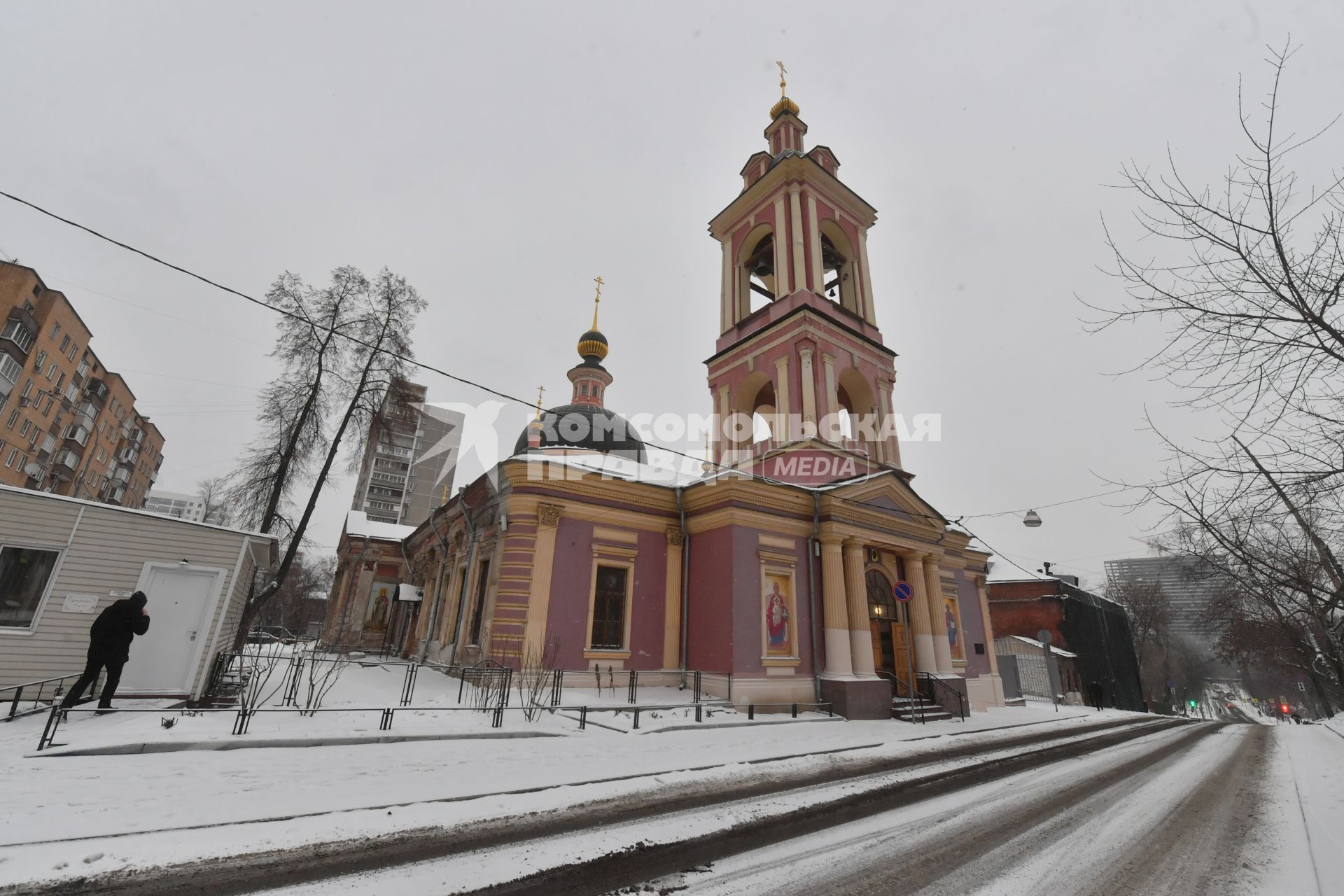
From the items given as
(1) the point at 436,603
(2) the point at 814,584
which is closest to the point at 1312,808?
(2) the point at 814,584

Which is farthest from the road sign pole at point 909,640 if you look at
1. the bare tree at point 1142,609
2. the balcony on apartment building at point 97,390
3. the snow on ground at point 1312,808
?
the balcony on apartment building at point 97,390

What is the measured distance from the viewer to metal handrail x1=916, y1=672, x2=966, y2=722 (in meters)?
15.3

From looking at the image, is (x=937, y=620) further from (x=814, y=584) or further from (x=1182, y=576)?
(x=1182, y=576)

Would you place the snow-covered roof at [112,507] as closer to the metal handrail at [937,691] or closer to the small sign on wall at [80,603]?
the small sign on wall at [80,603]

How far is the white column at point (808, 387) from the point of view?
717 inches

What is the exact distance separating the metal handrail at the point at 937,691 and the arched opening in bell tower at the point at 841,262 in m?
13.5

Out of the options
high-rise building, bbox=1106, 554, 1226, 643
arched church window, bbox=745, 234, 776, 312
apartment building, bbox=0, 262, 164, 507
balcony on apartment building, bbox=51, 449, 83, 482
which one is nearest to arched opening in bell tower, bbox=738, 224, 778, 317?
arched church window, bbox=745, 234, 776, 312

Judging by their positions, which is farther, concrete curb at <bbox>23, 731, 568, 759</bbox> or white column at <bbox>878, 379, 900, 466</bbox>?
white column at <bbox>878, 379, 900, 466</bbox>

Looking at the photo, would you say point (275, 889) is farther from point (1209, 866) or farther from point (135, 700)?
point (135, 700)

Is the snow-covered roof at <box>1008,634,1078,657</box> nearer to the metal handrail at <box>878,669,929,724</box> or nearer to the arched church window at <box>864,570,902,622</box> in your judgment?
the arched church window at <box>864,570,902,622</box>

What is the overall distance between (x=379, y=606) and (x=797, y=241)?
27.6 metres

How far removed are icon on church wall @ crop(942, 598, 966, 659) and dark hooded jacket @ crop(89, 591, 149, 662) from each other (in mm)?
20089

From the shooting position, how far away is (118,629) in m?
8.14

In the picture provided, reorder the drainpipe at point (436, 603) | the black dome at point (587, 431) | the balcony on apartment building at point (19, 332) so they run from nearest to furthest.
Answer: the drainpipe at point (436, 603)
the black dome at point (587, 431)
the balcony on apartment building at point (19, 332)
